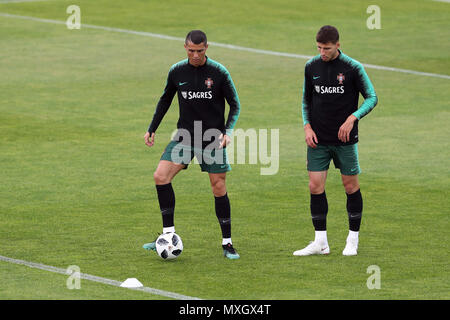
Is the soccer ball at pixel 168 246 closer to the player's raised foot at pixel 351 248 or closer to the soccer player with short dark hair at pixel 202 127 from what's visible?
the soccer player with short dark hair at pixel 202 127

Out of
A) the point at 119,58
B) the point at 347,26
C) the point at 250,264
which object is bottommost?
the point at 250,264

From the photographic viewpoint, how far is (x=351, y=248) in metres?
11.1

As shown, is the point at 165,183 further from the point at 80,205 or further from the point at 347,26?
the point at 347,26

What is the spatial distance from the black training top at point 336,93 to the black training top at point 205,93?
2.81 ft

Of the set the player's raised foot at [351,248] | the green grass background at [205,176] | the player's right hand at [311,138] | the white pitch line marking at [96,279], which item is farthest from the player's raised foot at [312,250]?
the white pitch line marking at [96,279]

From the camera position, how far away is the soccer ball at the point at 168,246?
35.6 ft

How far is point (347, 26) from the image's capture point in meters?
30.6

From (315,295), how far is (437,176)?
6171 millimetres

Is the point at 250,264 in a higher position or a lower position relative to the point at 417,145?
lower

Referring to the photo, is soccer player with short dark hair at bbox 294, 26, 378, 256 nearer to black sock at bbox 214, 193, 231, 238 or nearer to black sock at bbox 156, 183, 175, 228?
black sock at bbox 214, 193, 231, 238

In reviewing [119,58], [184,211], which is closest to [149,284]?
[184,211]

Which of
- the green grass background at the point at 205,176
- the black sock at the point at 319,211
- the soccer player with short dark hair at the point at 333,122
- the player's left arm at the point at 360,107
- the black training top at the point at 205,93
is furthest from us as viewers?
the black sock at the point at 319,211

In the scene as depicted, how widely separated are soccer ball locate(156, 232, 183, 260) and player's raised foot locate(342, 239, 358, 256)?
172 centimetres

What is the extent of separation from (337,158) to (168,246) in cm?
199
